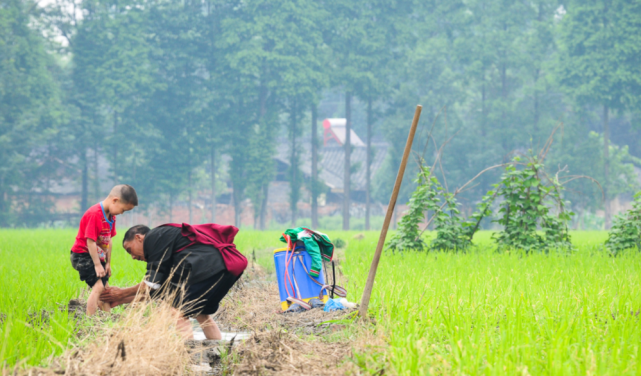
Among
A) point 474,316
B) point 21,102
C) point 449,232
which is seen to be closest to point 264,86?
point 21,102

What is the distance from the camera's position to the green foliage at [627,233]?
10.1 meters

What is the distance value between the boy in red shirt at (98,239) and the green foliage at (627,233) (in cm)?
789

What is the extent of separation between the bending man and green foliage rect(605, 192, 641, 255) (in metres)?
7.54

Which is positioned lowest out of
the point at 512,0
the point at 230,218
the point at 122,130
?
the point at 230,218

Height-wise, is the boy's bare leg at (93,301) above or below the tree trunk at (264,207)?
above

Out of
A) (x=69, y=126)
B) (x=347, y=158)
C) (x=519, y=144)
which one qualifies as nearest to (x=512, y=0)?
(x=519, y=144)

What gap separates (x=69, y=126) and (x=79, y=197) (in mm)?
3716

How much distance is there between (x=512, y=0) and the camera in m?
32.7

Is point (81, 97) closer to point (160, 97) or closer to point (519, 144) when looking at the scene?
point (160, 97)

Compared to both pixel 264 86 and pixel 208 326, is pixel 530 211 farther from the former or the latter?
pixel 264 86

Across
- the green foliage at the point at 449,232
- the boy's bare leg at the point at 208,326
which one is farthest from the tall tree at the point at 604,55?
the boy's bare leg at the point at 208,326

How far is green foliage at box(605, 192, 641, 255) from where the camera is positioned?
33.2ft

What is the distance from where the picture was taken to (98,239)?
557 cm

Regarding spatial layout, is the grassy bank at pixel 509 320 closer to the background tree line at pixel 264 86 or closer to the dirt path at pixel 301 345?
the dirt path at pixel 301 345
